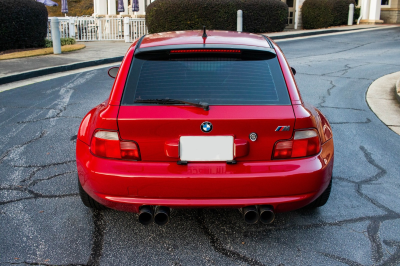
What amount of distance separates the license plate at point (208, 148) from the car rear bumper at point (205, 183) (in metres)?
0.05

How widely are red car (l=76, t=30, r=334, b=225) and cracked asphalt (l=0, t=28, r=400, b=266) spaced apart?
1.02 feet

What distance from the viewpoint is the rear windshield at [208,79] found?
3.01m

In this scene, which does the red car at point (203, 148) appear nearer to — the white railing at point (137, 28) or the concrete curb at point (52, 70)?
the concrete curb at point (52, 70)

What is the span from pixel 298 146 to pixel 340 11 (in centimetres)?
2421

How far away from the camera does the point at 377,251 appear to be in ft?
9.95

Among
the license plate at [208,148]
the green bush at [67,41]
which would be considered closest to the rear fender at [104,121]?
the license plate at [208,148]

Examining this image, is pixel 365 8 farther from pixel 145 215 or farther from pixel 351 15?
pixel 145 215

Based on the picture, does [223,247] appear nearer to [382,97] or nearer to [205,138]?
[205,138]

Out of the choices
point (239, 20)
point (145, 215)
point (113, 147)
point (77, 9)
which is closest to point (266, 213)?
point (145, 215)

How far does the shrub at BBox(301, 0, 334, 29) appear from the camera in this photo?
24.2m

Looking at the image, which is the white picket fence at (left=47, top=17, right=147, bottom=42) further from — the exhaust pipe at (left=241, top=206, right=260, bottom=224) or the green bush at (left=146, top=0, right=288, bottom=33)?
the exhaust pipe at (left=241, top=206, right=260, bottom=224)

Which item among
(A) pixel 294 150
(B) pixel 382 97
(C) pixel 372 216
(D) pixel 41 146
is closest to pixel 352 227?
(C) pixel 372 216

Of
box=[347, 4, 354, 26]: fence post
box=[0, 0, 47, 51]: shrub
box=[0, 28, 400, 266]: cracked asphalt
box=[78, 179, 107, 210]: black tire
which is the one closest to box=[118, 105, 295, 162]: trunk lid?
box=[0, 28, 400, 266]: cracked asphalt

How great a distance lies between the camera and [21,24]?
45.9 ft
